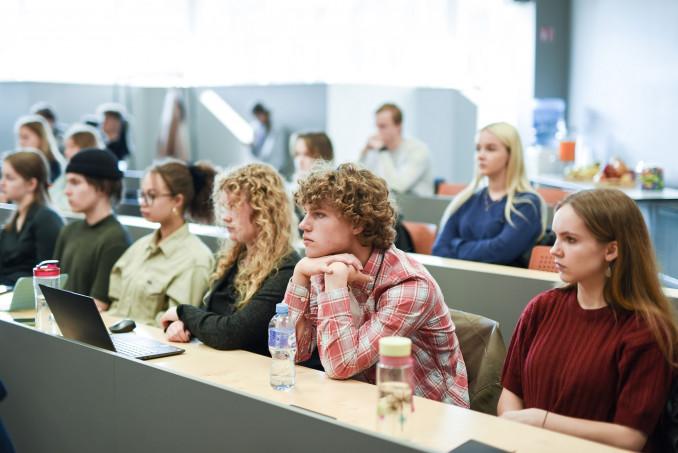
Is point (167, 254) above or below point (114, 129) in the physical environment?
below

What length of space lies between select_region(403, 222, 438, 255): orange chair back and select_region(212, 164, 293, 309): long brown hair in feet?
5.12

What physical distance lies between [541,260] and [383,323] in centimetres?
144

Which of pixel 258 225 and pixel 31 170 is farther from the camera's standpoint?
pixel 31 170

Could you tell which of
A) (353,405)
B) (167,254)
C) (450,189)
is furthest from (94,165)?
(450,189)

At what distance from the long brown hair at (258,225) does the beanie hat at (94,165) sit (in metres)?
0.92

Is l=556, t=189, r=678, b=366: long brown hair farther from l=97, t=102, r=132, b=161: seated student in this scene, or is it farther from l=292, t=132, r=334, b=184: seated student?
l=97, t=102, r=132, b=161: seated student

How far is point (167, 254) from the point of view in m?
3.17

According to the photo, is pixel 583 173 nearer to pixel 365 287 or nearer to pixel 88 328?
pixel 365 287

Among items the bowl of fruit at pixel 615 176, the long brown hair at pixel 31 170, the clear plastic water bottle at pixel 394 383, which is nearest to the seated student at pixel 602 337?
the clear plastic water bottle at pixel 394 383

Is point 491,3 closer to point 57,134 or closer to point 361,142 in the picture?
point 361,142

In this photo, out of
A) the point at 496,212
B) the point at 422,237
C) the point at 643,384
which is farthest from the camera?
the point at 422,237

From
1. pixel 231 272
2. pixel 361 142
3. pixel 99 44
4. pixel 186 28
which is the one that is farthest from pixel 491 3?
pixel 231 272

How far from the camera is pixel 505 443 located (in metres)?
1.63

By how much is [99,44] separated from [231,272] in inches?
258
